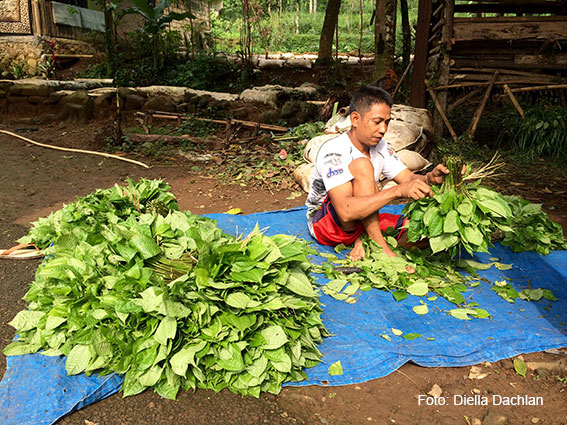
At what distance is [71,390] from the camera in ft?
5.73

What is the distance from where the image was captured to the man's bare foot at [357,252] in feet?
9.26

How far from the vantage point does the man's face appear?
2.63m

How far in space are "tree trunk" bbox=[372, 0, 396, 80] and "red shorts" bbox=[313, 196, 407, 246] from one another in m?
5.21

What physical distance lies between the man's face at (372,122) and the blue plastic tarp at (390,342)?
866 mm

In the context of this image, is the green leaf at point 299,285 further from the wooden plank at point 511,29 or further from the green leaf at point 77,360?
the wooden plank at point 511,29

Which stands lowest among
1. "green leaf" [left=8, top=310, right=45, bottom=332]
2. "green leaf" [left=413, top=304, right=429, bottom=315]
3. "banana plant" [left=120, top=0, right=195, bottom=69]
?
"green leaf" [left=413, top=304, right=429, bottom=315]

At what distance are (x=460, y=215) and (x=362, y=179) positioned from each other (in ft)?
1.94

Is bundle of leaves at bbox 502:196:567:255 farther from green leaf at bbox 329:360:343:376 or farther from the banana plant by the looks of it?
the banana plant

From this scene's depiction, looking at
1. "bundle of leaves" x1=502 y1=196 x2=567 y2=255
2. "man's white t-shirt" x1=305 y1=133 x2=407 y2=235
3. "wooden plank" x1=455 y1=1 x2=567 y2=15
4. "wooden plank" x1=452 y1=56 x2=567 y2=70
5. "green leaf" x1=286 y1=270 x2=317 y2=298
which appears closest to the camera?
"green leaf" x1=286 y1=270 x2=317 y2=298

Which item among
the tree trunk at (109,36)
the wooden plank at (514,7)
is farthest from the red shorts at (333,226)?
the tree trunk at (109,36)

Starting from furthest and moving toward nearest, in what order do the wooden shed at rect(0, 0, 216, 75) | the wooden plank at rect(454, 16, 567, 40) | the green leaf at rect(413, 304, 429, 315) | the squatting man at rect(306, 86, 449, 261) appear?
the wooden shed at rect(0, 0, 216, 75), the wooden plank at rect(454, 16, 567, 40), the squatting man at rect(306, 86, 449, 261), the green leaf at rect(413, 304, 429, 315)

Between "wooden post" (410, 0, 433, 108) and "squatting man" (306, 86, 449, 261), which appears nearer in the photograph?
"squatting man" (306, 86, 449, 261)

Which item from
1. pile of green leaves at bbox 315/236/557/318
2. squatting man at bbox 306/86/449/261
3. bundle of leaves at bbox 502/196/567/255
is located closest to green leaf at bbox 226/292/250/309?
pile of green leaves at bbox 315/236/557/318

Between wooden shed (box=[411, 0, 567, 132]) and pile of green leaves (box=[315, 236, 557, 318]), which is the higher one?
wooden shed (box=[411, 0, 567, 132])
